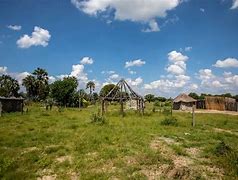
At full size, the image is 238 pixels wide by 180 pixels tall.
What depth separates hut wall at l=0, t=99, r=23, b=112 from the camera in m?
36.2

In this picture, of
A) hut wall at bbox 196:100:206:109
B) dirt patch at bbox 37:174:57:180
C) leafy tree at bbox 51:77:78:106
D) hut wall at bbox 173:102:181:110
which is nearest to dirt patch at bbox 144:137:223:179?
dirt patch at bbox 37:174:57:180

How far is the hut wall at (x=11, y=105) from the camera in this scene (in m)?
36.2

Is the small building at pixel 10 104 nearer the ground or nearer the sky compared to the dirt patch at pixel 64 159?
nearer the sky

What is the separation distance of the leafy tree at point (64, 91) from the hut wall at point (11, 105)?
20575mm

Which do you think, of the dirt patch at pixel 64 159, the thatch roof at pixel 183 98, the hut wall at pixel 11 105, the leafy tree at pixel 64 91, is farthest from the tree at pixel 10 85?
the dirt patch at pixel 64 159

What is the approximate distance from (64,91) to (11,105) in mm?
22531

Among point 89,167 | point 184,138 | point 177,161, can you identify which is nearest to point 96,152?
point 89,167

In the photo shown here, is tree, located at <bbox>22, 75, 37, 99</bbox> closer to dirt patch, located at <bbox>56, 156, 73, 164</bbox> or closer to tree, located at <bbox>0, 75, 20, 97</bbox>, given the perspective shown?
tree, located at <bbox>0, 75, 20, 97</bbox>

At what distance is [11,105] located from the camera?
3747cm

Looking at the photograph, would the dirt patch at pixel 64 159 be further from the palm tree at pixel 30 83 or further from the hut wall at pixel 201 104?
the palm tree at pixel 30 83

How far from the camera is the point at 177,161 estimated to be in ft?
33.8

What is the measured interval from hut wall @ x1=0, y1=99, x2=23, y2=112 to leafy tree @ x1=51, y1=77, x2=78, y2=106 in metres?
20.6

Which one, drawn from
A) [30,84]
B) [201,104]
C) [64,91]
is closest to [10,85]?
[30,84]

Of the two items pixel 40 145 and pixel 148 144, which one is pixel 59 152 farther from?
pixel 148 144
